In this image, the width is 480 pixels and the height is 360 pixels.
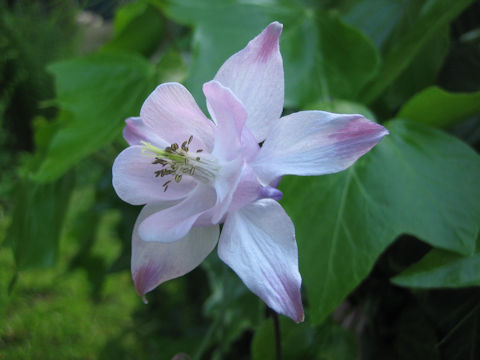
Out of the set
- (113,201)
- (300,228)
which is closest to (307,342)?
(300,228)

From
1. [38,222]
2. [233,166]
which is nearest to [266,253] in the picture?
[233,166]

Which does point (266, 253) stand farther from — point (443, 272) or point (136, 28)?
point (136, 28)

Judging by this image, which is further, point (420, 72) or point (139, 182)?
point (420, 72)

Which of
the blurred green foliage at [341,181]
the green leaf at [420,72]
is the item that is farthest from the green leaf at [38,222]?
the green leaf at [420,72]

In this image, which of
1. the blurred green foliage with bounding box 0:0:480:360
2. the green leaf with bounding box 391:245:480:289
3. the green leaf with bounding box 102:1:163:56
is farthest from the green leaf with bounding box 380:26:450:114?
the green leaf with bounding box 102:1:163:56

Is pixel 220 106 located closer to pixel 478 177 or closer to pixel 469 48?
pixel 478 177

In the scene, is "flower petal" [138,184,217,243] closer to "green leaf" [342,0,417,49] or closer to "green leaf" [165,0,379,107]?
"green leaf" [165,0,379,107]
